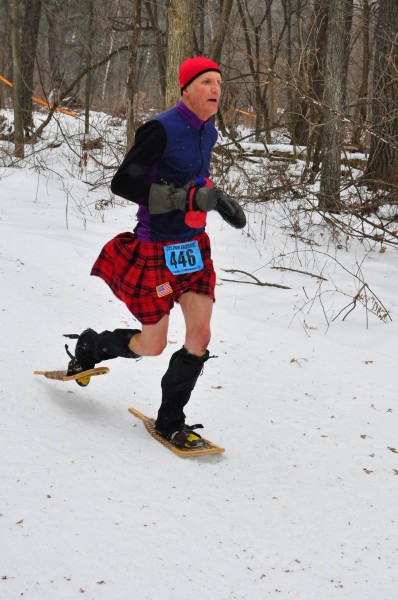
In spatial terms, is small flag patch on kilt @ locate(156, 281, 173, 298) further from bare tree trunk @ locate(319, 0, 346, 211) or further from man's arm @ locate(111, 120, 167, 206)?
bare tree trunk @ locate(319, 0, 346, 211)

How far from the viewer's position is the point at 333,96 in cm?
773

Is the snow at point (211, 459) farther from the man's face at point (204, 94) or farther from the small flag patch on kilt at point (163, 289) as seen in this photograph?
the man's face at point (204, 94)

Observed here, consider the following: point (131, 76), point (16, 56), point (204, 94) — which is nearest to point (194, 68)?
point (204, 94)

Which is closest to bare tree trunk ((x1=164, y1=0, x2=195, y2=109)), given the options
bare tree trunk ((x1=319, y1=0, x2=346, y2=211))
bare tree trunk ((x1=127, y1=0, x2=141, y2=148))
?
bare tree trunk ((x1=319, y1=0, x2=346, y2=211))

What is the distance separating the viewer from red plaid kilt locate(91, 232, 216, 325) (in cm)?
Answer: 291

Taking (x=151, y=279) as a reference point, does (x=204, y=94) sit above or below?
Result: above

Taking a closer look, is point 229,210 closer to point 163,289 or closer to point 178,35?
point 163,289

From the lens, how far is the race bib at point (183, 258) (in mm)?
2877

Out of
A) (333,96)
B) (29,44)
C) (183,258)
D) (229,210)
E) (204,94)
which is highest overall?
(29,44)

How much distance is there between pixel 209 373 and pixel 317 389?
2.12 feet

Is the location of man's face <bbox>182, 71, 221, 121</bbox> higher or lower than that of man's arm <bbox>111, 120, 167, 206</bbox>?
higher

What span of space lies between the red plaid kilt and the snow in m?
0.62

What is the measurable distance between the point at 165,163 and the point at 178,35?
4.52 meters

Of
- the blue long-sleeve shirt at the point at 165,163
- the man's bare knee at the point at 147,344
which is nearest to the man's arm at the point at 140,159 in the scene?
the blue long-sleeve shirt at the point at 165,163
